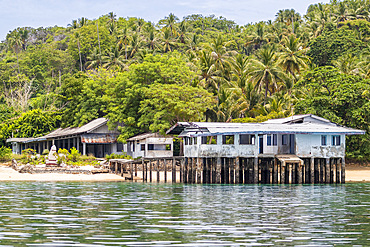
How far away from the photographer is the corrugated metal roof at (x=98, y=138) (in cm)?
6550

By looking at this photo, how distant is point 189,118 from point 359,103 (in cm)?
1682

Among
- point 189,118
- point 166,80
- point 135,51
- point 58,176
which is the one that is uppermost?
point 135,51

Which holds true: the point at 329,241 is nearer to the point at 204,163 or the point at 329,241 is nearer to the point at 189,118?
the point at 204,163

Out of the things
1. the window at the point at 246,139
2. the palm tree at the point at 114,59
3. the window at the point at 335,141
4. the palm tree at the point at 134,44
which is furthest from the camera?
the palm tree at the point at 134,44

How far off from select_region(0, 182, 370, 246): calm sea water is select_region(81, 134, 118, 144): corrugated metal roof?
2954cm

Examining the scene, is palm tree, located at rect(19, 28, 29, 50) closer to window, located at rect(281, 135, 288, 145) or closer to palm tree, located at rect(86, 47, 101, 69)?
palm tree, located at rect(86, 47, 101, 69)

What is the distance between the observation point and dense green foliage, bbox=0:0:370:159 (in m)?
57.1

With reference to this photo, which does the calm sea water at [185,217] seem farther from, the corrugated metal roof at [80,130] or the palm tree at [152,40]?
the palm tree at [152,40]

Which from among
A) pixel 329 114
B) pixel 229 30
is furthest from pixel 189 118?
pixel 229 30

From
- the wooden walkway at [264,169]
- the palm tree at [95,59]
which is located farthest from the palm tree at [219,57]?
the wooden walkway at [264,169]

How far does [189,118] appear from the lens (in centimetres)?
5891

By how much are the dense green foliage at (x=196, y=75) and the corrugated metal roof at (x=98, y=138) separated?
278 cm

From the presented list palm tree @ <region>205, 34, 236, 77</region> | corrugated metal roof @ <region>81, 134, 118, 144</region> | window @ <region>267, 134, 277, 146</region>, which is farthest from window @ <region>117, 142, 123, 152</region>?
window @ <region>267, 134, 277, 146</region>

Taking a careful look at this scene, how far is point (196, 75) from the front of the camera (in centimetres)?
6381
